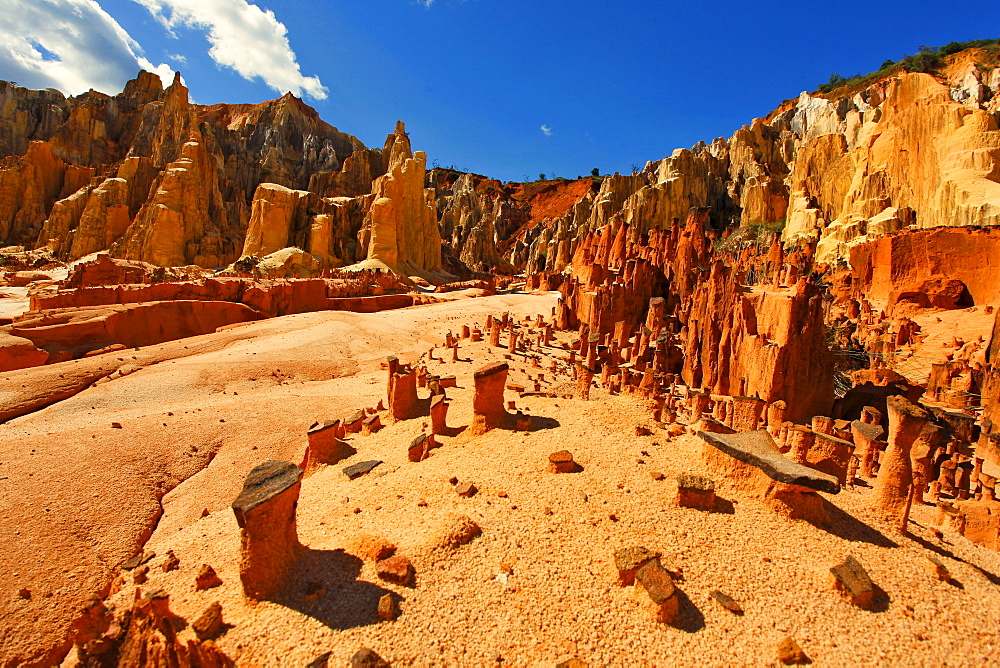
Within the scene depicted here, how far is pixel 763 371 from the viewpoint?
598 inches

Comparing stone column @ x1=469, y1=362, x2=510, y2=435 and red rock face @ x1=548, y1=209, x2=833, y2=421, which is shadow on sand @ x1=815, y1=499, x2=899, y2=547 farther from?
red rock face @ x1=548, y1=209, x2=833, y2=421

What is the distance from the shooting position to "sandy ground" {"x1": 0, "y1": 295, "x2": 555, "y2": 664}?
754cm

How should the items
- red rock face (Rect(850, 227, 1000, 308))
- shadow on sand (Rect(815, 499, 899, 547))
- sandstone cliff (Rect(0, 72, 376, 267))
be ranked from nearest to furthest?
shadow on sand (Rect(815, 499, 899, 547)), red rock face (Rect(850, 227, 1000, 308)), sandstone cliff (Rect(0, 72, 376, 267))

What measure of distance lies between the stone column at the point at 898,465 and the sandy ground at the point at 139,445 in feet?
42.6

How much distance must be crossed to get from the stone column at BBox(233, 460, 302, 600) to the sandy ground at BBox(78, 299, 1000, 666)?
26cm

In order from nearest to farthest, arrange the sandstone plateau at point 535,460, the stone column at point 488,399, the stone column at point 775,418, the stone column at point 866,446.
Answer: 1. the sandstone plateau at point 535,460
2. the stone column at point 488,399
3. the stone column at point 866,446
4. the stone column at point 775,418

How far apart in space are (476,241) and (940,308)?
58480mm

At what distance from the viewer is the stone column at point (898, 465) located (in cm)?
730

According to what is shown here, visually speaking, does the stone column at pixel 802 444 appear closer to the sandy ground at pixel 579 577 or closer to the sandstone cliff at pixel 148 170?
the sandy ground at pixel 579 577

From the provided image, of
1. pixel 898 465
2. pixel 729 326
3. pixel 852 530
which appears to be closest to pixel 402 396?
pixel 852 530

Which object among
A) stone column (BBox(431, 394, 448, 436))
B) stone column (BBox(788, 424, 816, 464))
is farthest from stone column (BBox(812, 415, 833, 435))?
stone column (BBox(431, 394, 448, 436))

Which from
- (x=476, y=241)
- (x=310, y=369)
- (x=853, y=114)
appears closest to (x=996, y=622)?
(x=310, y=369)

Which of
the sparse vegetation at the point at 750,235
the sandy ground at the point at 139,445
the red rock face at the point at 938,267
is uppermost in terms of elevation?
the sparse vegetation at the point at 750,235

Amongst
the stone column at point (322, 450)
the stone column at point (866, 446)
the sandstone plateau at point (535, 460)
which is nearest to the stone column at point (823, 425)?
the sandstone plateau at point (535, 460)
